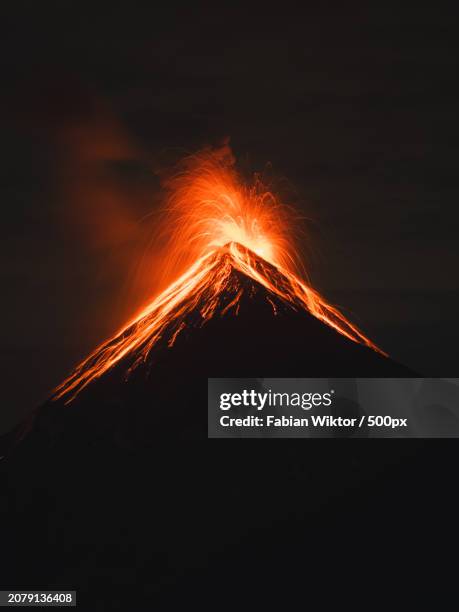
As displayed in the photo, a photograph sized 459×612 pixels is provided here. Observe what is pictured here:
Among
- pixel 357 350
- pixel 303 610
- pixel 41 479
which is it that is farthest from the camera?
pixel 357 350

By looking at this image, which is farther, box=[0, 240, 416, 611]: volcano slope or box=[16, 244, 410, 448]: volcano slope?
box=[16, 244, 410, 448]: volcano slope

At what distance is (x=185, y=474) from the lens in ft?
222

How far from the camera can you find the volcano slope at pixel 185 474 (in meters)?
62.2

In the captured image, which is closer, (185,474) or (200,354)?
(185,474)

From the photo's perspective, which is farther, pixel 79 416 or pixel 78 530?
pixel 79 416

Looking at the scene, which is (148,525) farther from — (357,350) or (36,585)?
(357,350)

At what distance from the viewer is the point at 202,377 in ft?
239

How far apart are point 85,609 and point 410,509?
18596mm

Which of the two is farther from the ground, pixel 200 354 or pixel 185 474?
pixel 200 354

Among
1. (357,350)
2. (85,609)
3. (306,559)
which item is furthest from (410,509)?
(85,609)

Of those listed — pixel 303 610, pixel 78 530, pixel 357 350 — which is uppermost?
pixel 357 350

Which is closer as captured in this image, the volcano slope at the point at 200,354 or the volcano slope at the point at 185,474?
the volcano slope at the point at 185,474

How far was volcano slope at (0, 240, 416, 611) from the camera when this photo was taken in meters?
62.2

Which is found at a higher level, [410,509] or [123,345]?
[123,345]
